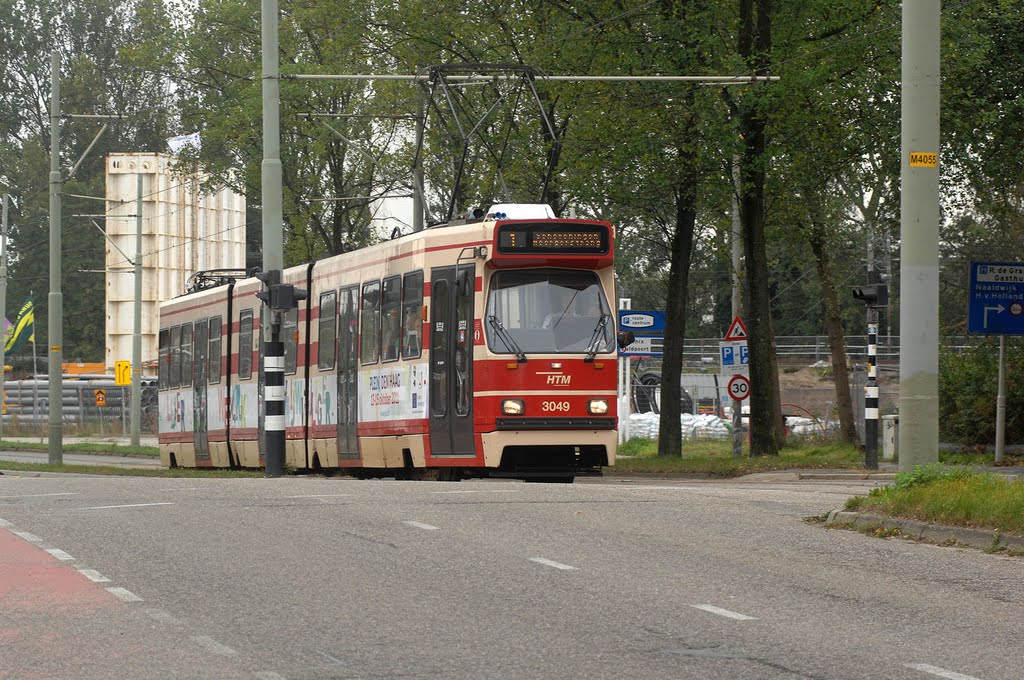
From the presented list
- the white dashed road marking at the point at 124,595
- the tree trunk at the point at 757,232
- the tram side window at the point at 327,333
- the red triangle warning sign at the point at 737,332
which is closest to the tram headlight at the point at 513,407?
the tram side window at the point at 327,333

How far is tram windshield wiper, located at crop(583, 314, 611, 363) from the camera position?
21875mm

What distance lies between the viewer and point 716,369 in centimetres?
6016

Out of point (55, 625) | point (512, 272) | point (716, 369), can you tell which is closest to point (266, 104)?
point (512, 272)

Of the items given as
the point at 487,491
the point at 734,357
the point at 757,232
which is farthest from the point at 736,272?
the point at 487,491

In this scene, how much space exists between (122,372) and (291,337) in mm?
24914

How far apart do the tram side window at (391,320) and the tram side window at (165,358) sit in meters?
13.6

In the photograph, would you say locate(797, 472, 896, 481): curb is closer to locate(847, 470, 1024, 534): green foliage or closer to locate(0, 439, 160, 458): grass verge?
locate(847, 470, 1024, 534): green foliage

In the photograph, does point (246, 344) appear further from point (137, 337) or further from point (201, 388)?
point (137, 337)

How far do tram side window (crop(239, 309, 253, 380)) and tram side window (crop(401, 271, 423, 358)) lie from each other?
7.96m

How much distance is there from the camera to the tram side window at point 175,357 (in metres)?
35.8

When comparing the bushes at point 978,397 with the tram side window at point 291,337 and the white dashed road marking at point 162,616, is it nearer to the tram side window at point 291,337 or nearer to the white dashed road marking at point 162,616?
the tram side window at point 291,337

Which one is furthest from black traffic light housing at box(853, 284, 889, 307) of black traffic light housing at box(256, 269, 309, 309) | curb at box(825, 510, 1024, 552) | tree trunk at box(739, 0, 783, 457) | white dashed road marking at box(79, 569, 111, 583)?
white dashed road marking at box(79, 569, 111, 583)

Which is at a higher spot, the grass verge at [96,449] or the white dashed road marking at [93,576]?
the white dashed road marking at [93,576]

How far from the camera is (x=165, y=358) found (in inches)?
1459
